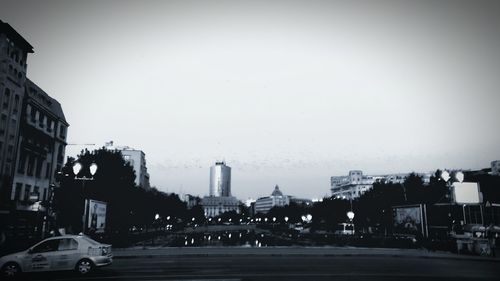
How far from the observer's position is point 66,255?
15.8 metres

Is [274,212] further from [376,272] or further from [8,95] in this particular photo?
[376,272]

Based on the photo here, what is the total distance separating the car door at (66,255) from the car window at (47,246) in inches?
8.6

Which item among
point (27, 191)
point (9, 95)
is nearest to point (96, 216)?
point (27, 191)

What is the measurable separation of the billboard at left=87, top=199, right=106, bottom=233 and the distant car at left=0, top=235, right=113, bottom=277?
2120 centimetres

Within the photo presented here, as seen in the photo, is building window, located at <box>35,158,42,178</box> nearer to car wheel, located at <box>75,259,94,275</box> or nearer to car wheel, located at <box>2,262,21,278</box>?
car wheel, located at <box>2,262,21,278</box>

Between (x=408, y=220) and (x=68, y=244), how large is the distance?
37.0 meters

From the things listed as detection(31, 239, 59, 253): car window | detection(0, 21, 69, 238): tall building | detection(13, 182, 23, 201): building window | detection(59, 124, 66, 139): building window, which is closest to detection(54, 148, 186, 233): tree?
detection(0, 21, 69, 238): tall building

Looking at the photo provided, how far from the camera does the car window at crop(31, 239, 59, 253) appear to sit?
15718 mm

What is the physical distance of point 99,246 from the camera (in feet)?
54.0

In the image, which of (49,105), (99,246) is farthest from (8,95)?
(99,246)

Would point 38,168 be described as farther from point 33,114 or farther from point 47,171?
point 33,114

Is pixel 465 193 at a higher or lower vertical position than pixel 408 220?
higher

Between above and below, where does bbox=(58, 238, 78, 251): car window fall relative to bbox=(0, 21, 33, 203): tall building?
below

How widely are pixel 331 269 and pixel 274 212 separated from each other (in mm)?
168560
